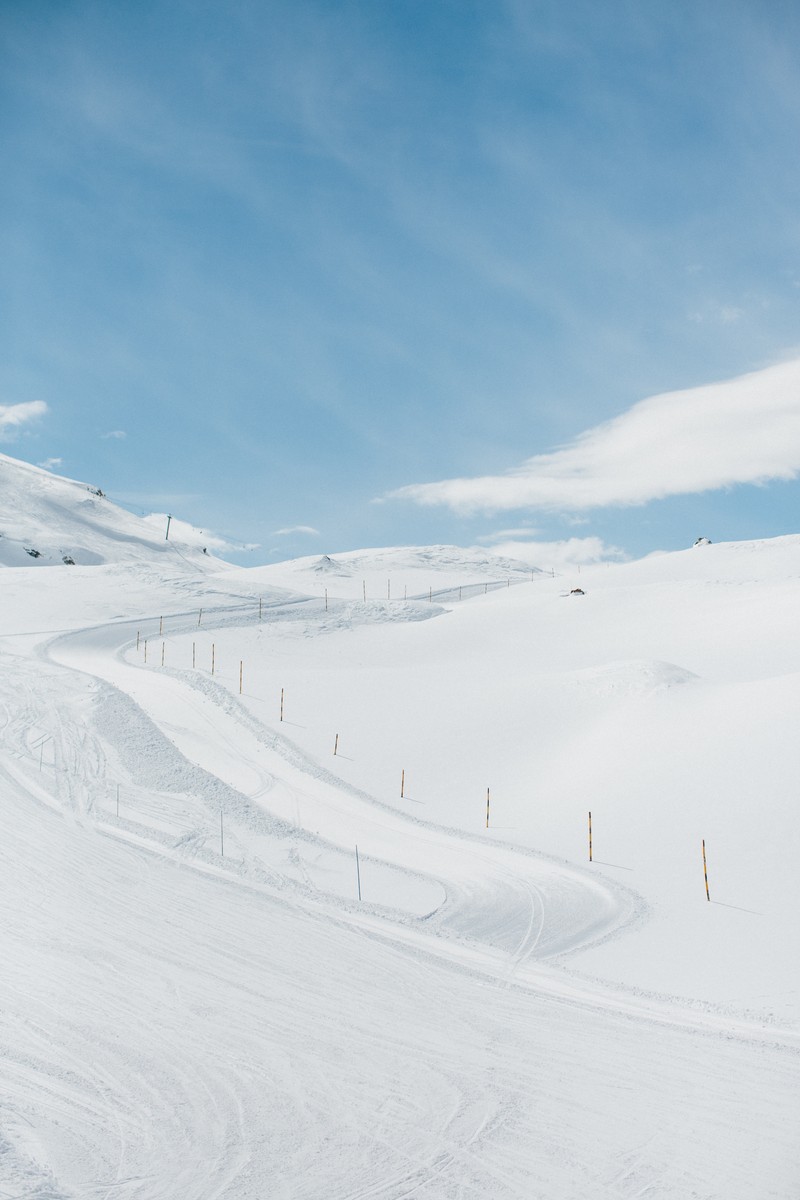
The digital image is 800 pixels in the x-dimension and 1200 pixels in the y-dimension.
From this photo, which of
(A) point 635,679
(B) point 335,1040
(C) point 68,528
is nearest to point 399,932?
(B) point 335,1040

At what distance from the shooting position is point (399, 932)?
15094mm

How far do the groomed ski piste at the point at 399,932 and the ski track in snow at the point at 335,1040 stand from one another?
1.9 inches

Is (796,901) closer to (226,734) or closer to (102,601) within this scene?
(226,734)

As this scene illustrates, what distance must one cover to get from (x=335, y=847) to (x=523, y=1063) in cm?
1048

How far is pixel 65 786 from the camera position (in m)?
22.8

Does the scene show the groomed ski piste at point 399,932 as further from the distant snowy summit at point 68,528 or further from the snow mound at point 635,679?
the distant snowy summit at point 68,528

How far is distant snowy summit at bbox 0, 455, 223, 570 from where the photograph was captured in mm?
131250

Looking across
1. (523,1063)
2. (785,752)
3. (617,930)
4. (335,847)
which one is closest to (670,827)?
(785,752)

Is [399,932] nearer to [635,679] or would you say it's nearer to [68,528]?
[635,679]

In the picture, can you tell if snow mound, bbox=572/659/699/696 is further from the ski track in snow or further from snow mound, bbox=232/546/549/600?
snow mound, bbox=232/546/549/600

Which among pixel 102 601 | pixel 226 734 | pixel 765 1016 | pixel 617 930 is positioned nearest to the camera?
pixel 765 1016

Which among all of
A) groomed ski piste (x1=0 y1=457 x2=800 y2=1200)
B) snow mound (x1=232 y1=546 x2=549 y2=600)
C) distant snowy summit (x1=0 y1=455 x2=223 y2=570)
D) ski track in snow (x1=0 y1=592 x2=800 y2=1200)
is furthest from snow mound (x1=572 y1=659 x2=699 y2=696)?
distant snowy summit (x1=0 y1=455 x2=223 y2=570)

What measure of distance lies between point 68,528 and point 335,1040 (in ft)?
510

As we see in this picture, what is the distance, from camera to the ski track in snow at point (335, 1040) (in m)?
8.04
